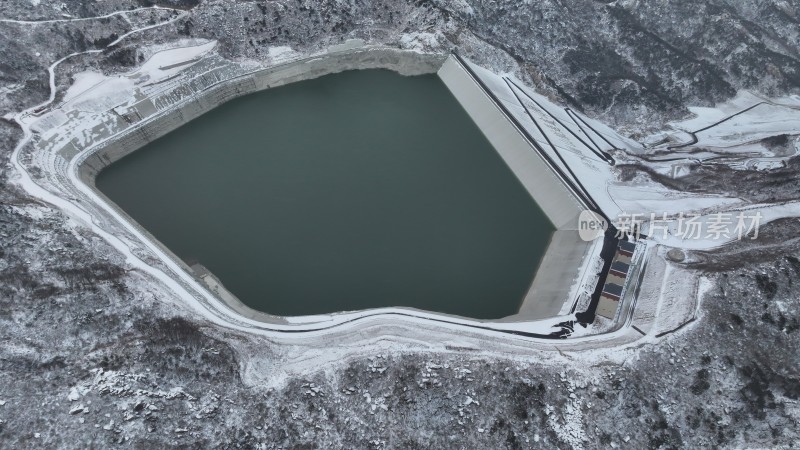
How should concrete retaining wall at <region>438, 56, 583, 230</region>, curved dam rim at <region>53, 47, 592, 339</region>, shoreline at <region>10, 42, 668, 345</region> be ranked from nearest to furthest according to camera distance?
shoreline at <region>10, 42, 668, 345</region> < curved dam rim at <region>53, 47, 592, 339</region> < concrete retaining wall at <region>438, 56, 583, 230</region>

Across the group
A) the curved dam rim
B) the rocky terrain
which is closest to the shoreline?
the curved dam rim

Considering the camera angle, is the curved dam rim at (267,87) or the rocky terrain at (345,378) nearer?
the rocky terrain at (345,378)

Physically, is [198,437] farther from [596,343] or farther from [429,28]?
[429,28]

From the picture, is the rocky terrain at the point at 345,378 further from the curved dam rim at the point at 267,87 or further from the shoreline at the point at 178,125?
the curved dam rim at the point at 267,87

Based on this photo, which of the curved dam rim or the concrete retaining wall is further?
the concrete retaining wall

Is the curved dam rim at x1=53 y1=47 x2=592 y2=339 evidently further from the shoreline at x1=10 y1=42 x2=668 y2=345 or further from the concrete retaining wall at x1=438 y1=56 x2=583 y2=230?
the concrete retaining wall at x1=438 y1=56 x2=583 y2=230

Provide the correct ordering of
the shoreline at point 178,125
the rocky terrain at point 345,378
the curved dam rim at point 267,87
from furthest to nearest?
1. the curved dam rim at point 267,87
2. the shoreline at point 178,125
3. the rocky terrain at point 345,378

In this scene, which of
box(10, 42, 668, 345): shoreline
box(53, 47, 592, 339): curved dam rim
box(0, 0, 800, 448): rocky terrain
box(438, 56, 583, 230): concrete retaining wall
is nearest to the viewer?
box(0, 0, 800, 448): rocky terrain

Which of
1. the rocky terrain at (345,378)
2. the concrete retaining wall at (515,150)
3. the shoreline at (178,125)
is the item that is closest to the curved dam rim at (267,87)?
the shoreline at (178,125)

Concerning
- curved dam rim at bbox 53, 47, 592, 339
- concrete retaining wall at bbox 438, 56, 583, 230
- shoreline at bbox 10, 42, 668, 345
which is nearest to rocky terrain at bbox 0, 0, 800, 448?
shoreline at bbox 10, 42, 668, 345
